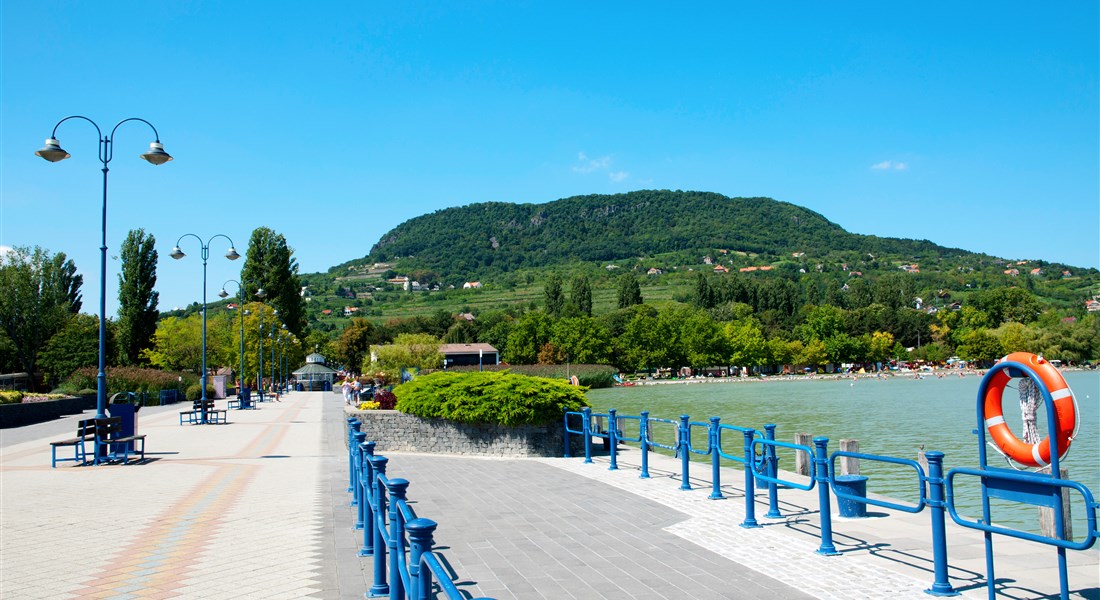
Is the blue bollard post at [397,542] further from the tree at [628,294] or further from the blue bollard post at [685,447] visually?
the tree at [628,294]

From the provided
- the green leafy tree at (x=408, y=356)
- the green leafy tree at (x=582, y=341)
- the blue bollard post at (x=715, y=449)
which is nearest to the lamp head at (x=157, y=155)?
the blue bollard post at (x=715, y=449)

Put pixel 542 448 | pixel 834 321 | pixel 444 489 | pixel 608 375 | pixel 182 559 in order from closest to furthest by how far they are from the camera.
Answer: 1. pixel 182 559
2. pixel 444 489
3. pixel 542 448
4. pixel 608 375
5. pixel 834 321

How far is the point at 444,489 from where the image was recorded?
38.1ft

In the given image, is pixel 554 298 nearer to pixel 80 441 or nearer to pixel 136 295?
pixel 136 295

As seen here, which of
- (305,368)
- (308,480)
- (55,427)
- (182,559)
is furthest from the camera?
(305,368)

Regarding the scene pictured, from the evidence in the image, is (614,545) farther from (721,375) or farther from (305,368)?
(721,375)

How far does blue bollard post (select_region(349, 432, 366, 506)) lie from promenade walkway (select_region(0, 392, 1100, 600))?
0.24m

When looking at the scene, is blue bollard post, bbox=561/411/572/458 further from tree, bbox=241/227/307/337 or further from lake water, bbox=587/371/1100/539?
tree, bbox=241/227/307/337

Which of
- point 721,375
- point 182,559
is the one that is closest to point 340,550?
point 182,559

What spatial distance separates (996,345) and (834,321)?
81.4 feet

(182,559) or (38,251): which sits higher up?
(38,251)

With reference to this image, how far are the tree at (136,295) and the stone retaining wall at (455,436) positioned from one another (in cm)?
4936

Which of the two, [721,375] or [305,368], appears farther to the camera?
[721,375]

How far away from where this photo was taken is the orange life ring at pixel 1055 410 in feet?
20.6
